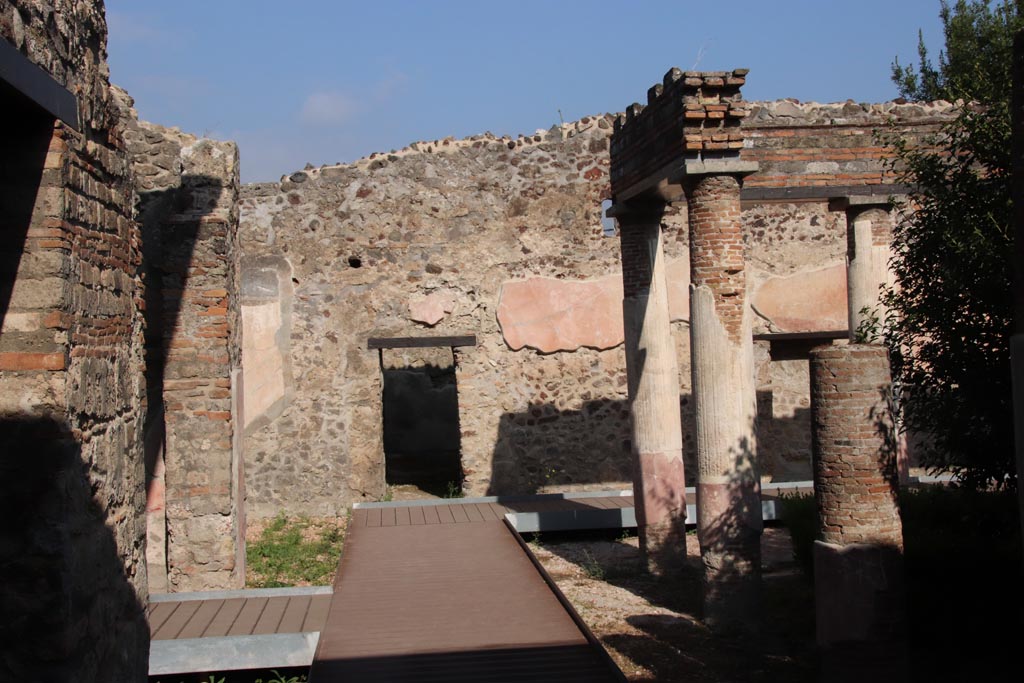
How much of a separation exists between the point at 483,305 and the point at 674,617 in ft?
18.9

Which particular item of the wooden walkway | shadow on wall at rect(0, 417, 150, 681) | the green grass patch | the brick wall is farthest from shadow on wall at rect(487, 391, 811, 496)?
shadow on wall at rect(0, 417, 150, 681)

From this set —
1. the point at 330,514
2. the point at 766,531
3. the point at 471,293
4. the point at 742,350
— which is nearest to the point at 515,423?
the point at 471,293

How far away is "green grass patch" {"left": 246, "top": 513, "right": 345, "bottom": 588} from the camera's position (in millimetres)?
8922

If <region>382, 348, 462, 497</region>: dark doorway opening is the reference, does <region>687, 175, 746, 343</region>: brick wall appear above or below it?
above

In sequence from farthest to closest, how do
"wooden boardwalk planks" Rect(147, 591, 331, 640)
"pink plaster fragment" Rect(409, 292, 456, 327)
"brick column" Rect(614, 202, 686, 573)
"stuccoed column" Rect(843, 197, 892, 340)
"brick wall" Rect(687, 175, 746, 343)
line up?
"pink plaster fragment" Rect(409, 292, 456, 327) → "stuccoed column" Rect(843, 197, 892, 340) → "brick column" Rect(614, 202, 686, 573) → "brick wall" Rect(687, 175, 746, 343) → "wooden boardwalk planks" Rect(147, 591, 331, 640)

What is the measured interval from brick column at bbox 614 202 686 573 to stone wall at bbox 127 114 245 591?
3355 millimetres

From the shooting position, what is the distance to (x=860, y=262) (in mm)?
9758

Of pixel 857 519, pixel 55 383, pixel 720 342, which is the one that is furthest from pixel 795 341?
pixel 55 383

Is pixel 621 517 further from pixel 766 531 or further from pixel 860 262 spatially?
pixel 860 262

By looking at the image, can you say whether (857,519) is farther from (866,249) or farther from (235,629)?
(866,249)

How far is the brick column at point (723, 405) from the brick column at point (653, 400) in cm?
123

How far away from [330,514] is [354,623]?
18.9 ft

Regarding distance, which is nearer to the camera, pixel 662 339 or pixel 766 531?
pixel 662 339

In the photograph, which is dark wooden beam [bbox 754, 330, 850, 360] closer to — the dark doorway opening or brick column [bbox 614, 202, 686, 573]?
brick column [bbox 614, 202, 686, 573]
